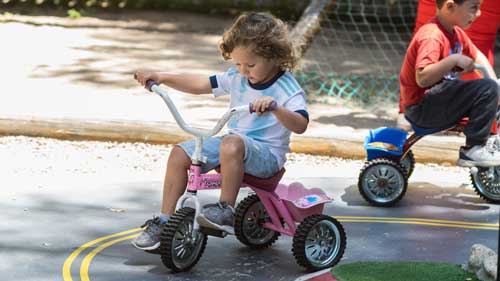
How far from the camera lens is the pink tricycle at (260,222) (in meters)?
4.56

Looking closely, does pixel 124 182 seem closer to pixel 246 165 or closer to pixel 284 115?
pixel 246 165

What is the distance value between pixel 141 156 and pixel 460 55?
91.9 inches

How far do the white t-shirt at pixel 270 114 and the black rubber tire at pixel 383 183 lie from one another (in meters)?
1.19

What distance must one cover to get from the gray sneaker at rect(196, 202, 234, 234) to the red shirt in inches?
66.0

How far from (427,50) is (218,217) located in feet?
5.99

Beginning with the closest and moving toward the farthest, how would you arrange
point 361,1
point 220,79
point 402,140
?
point 220,79 < point 402,140 < point 361,1

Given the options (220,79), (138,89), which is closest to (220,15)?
(138,89)

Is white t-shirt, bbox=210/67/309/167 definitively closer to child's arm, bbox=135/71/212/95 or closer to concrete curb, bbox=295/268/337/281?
child's arm, bbox=135/71/212/95

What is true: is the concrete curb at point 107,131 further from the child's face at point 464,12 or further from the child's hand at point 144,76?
the child's hand at point 144,76

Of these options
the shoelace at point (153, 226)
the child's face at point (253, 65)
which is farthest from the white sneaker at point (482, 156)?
the shoelace at point (153, 226)

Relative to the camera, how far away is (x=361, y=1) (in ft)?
41.0

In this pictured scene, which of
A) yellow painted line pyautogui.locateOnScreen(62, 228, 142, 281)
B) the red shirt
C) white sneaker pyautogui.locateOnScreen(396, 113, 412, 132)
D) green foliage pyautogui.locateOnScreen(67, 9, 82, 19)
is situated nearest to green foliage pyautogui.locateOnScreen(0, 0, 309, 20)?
green foliage pyautogui.locateOnScreen(67, 9, 82, 19)

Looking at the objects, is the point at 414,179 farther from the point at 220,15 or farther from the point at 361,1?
the point at 220,15

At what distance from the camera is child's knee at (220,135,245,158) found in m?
4.61
